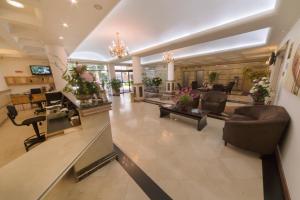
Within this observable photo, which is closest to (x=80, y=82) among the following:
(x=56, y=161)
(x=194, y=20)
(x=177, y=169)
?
(x=56, y=161)

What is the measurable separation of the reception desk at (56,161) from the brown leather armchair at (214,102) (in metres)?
3.74

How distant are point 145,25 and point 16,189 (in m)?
4.79

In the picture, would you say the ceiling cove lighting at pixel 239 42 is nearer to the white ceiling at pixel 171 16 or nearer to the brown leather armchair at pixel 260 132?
the white ceiling at pixel 171 16

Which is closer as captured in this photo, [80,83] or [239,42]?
[80,83]

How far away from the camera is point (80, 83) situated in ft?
5.82

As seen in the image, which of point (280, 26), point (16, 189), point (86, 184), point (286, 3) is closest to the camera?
point (16, 189)

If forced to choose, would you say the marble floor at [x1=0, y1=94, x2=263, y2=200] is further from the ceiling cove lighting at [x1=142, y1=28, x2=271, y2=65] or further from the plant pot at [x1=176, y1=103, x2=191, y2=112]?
the ceiling cove lighting at [x1=142, y1=28, x2=271, y2=65]

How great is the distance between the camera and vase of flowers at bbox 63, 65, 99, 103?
1729 millimetres

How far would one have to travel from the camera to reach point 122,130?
3.51 m

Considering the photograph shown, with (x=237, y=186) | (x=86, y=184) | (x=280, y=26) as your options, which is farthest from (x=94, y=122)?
(x=280, y=26)

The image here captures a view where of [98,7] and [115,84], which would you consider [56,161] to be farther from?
[115,84]

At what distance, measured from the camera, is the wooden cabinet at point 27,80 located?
6379 mm

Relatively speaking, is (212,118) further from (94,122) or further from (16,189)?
(16,189)

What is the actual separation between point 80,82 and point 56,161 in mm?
1096
